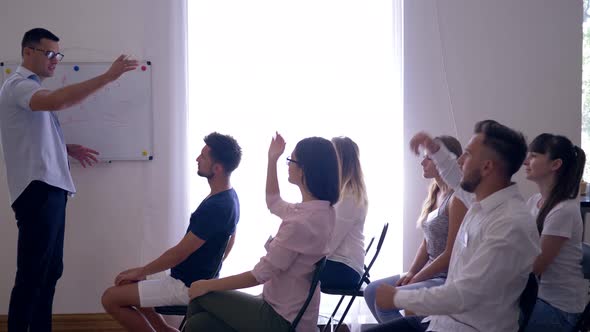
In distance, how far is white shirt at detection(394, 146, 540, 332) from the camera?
136 cm

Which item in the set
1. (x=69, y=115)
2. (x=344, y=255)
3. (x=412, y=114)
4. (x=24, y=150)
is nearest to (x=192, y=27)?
(x=69, y=115)

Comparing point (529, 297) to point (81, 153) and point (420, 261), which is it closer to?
point (420, 261)

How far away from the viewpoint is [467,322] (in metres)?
1.47

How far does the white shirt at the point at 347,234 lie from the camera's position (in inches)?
96.0

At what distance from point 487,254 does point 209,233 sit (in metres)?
1.18

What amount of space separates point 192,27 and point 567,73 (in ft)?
7.96

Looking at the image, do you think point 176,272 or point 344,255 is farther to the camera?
point 344,255

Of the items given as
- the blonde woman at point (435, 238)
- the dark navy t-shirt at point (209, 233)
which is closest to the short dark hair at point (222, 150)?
the dark navy t-shirt at point (209, 233)

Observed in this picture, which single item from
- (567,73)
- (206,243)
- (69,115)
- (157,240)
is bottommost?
(157,240)

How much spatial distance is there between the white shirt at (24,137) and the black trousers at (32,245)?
0.05m

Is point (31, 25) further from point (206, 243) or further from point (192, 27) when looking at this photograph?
point (206, 243)

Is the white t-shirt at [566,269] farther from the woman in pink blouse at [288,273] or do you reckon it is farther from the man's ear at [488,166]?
the woman in pink blouse at [288,273]

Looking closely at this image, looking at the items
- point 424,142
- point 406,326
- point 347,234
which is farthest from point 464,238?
point 347,234

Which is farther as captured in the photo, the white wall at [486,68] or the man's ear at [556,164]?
the white wall at [486,68]
